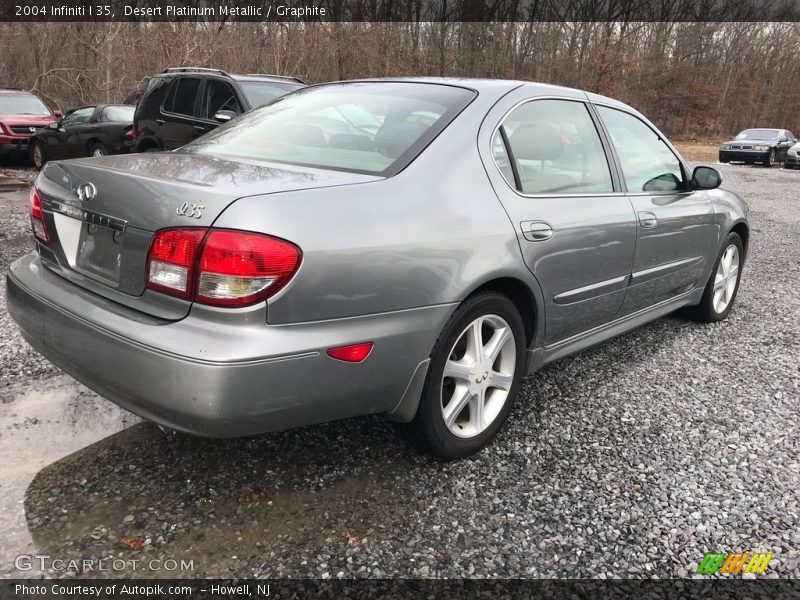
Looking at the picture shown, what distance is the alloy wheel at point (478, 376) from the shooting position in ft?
8.15

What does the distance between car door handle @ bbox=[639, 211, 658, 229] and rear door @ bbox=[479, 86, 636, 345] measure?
0.10m

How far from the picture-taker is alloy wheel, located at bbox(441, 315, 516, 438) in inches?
97.8

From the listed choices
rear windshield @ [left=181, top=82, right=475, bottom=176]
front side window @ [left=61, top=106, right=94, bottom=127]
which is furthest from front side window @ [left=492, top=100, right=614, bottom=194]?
front side window @ [left=61, top=106, right=94, bottom=127]

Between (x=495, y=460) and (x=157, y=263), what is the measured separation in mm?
1591

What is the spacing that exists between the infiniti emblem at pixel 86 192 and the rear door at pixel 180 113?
18.3ft

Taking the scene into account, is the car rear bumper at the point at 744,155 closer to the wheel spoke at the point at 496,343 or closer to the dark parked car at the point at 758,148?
the dark parked car at the point at 758,148

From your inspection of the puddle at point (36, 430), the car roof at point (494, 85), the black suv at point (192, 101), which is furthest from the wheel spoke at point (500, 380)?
the black suv at point (192, 101)

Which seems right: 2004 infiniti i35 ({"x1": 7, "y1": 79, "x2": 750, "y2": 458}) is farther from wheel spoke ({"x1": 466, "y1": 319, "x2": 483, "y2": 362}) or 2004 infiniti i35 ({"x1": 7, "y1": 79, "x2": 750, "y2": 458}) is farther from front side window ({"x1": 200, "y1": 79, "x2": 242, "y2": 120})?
front side window ({"x1": 200, "y1": 79, "x2": 242, "y2": 120})

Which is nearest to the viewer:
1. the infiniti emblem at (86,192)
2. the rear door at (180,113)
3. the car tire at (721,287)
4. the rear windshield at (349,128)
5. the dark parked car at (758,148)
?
the infiniti emblem at (86,192)

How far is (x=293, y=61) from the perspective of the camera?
994 inches

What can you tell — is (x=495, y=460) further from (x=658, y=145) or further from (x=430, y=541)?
(x=658, y=145)

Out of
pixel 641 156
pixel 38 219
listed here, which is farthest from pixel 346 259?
pixel 641 156

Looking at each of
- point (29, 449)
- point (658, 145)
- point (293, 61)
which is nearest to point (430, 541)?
point (29, 449)

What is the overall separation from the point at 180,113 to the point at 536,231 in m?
6.51
